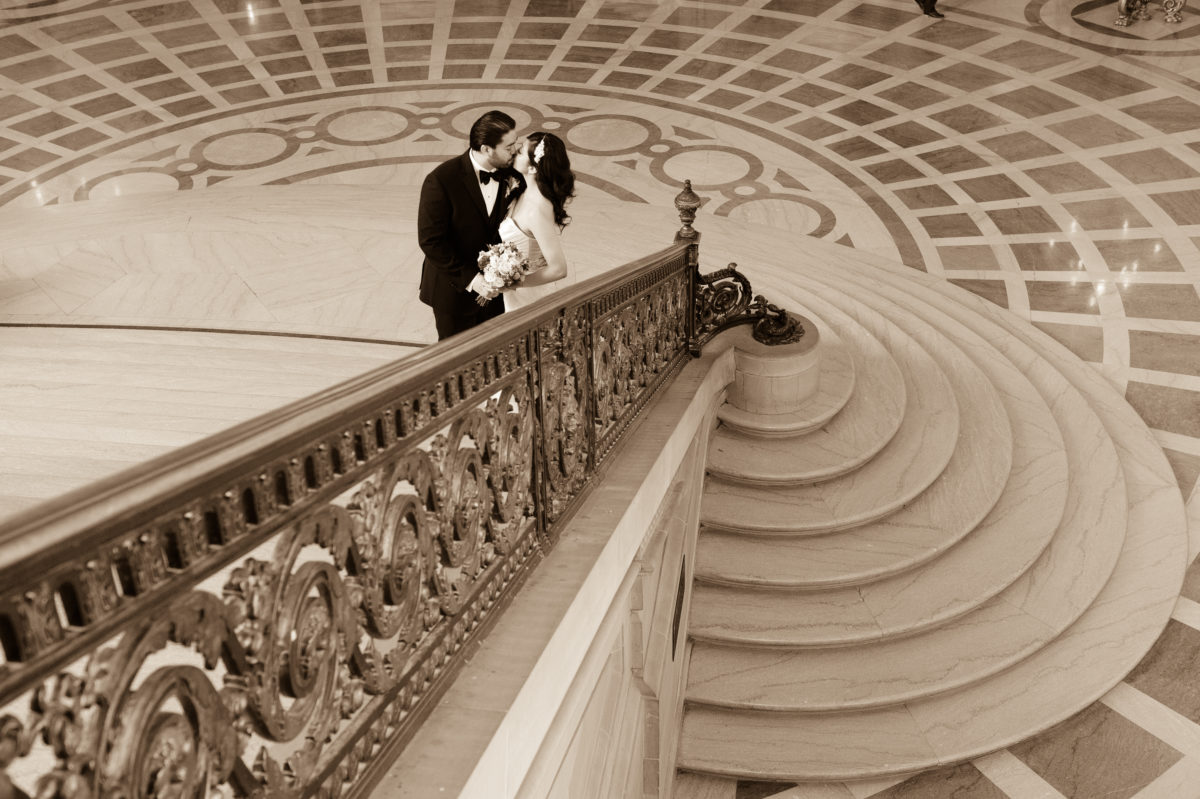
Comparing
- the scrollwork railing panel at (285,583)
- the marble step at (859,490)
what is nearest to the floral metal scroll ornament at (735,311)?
the marble step at (859,490)

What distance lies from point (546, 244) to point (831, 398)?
7.27 ft

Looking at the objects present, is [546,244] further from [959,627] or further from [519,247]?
[959,627]

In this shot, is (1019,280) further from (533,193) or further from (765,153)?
(533,193)

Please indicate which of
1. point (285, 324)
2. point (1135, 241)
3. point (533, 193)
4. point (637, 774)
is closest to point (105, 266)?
point (285, 324)

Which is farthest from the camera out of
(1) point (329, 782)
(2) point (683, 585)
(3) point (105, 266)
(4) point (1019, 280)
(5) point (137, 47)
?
(5) point (137, 47)

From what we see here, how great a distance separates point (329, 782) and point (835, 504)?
3631 millimetres

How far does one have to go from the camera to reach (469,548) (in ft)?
6.14

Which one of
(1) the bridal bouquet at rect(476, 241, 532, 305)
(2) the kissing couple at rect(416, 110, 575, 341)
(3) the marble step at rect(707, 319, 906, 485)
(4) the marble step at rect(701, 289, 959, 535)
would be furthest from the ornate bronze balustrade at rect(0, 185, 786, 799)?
(3) the marble step at rect(707, 319, 906, 485)

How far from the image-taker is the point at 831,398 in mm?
5074

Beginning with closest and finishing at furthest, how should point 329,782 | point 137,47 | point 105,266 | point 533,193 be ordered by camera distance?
point 329,782 < point 533,193 < point 105,266 < point 137,47

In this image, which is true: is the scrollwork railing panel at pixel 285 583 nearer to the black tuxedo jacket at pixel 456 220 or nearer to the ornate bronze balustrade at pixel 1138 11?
the black tuxedo jacket at pixel 456 220

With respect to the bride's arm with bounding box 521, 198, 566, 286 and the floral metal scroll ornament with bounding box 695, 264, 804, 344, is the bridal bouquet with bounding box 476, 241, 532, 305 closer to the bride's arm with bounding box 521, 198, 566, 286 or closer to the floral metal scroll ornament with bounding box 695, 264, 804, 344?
the bride's arm with bounding box 521, 198, 566, 286

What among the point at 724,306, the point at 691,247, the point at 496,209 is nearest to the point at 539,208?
the point at 496,209

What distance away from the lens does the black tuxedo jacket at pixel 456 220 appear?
353 centimetres
